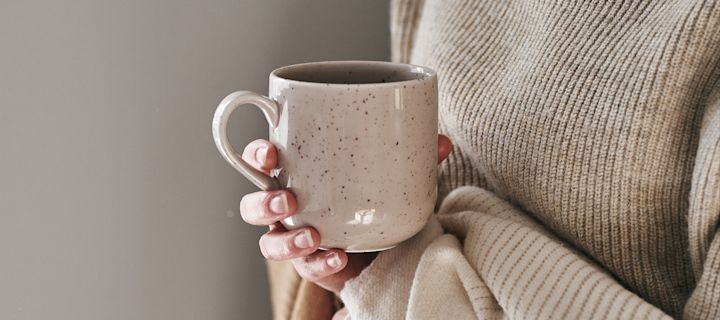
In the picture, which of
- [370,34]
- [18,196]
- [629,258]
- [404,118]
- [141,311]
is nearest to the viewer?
[404,118]

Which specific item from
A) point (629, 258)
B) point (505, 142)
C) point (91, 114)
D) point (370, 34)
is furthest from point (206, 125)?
point (629, 258)

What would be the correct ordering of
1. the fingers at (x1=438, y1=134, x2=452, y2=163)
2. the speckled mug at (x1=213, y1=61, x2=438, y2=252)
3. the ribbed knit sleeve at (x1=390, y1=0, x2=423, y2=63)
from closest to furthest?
the speckled mug at (x1=213, y1=61, x2=438, y2=252) < the fingers at (x1=438, y1=134, x2=452, y2=163) < the ribbed knit sleeve at (x1=390, y1=0, x2=423, y2=63)

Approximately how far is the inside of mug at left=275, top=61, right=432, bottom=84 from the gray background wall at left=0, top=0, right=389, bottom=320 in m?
0.29

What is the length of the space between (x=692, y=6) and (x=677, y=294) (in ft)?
0.79

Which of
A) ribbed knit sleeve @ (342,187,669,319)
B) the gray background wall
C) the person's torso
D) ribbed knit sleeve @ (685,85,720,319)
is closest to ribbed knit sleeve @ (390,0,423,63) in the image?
the gray background wall

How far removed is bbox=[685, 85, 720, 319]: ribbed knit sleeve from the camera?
52cm

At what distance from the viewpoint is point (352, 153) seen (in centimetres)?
51

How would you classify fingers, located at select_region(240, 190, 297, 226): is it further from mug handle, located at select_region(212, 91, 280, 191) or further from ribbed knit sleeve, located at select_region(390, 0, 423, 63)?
ribbed knit sleeve, located at select_region(390, 0, 423, 63)

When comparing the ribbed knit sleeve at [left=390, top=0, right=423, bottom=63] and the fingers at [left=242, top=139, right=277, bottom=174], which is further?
the ribbed knit sleeve at [left=390, top=0, right=423, bottom=63]

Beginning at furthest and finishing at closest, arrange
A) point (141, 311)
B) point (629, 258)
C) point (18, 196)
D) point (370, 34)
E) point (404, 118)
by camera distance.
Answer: point (370, 34)
point (141, 311)
point (18, 196)
point (629, 258)
point (404, 118)

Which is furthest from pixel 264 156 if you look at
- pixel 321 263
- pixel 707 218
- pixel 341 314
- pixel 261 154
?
pixel 707 218

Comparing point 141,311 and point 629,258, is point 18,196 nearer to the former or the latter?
point 141,311

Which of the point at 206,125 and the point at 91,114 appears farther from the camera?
the point at 206,125

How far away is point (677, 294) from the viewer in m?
0.61
